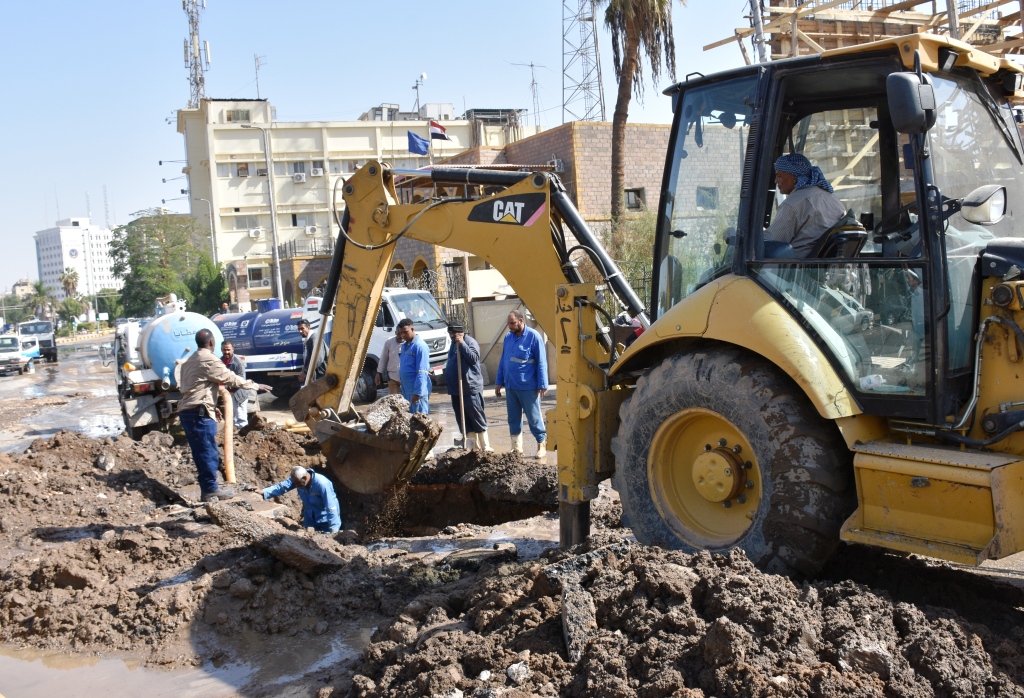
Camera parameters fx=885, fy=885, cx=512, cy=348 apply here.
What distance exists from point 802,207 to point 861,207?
0.39 metres

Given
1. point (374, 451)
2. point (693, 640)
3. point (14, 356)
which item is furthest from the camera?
point (14, 356)

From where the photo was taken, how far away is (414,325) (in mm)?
17625

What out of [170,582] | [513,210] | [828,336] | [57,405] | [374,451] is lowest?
[57,405]

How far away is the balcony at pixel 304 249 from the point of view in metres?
52.0

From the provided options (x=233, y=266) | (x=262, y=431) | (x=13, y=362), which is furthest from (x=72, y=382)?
(x=262, y=431)

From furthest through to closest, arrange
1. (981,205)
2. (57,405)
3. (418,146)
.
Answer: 1. (418,146)
2. (57,405)
3. (981,205)

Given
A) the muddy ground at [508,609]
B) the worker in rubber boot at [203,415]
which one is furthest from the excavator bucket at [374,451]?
the worker in rubber boot at [203,415]

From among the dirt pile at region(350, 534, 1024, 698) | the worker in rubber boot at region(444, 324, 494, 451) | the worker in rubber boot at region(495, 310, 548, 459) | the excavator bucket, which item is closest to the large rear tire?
the dirt pile at region(350, 534, 1024, 698)

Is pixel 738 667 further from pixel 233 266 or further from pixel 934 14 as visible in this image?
pixel 233 266

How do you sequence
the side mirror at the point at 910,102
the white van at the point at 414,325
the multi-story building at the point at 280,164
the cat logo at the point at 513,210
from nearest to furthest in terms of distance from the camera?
the side mirror at the point at 910,102 < the cat logo at the point at 513,210 < the white van at the point at 414,325 < the multi-story building at the point at 280,164

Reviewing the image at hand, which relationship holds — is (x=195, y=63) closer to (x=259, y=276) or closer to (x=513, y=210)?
(x=259, y=276)

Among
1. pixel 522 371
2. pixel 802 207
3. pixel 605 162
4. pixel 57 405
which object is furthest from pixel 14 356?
pixel 802 207

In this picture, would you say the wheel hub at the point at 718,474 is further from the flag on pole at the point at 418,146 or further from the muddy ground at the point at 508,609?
the flag on pole at the point at 418,146

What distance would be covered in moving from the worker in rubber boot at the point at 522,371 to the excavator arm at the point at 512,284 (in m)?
2.17
